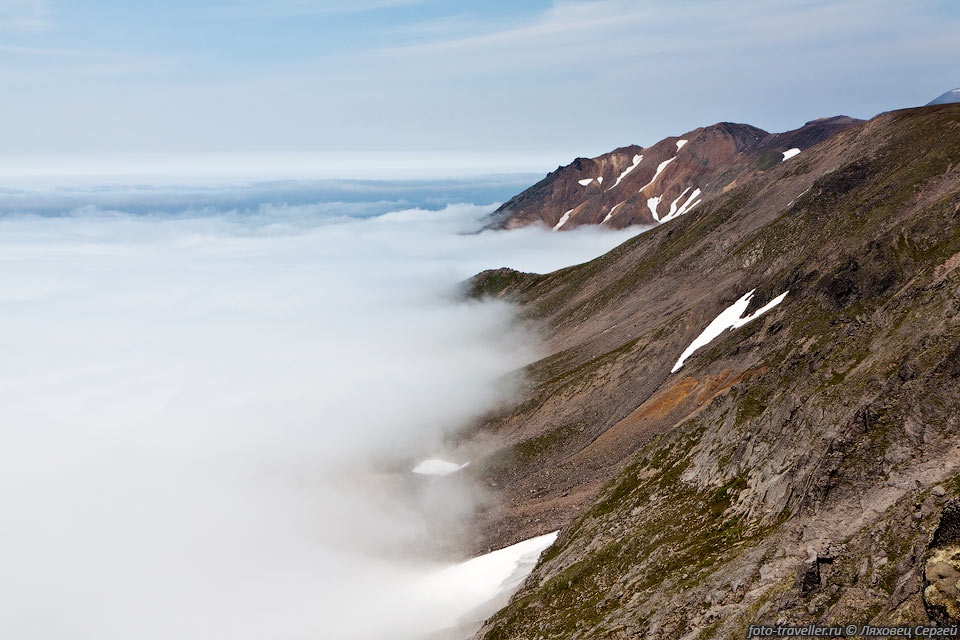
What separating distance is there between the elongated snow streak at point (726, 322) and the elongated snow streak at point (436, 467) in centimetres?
4757

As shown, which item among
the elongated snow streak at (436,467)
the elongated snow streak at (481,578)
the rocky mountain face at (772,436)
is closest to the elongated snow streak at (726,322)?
the rocky mountain face at (772,436)

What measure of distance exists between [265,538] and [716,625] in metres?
105

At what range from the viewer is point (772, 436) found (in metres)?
51.9

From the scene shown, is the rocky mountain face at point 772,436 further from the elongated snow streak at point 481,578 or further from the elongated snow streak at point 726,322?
the elongated snow streak at point 481,578

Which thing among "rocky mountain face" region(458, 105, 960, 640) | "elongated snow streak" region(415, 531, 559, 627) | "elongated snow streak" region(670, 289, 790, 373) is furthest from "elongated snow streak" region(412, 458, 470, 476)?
"elongated snow streak" region(670, 289, 790, 373)


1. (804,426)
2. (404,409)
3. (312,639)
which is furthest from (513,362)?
(804,426)

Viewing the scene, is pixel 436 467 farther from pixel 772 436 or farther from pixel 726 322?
pixel 772 436

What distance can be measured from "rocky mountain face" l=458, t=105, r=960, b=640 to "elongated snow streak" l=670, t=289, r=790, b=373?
0.58 m

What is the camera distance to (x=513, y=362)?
177m

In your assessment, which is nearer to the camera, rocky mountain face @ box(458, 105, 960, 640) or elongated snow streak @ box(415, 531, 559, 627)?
rocky mountain face @ box(458, 105, 960, 640)

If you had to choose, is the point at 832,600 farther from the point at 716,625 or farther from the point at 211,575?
the point at 211,575

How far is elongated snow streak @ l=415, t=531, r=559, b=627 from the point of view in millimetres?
75562

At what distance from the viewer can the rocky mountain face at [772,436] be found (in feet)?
104

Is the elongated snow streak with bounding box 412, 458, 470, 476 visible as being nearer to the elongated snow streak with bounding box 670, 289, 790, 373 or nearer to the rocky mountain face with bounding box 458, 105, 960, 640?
the rocky mountain face with bounding box 458, 105, 960, 640
